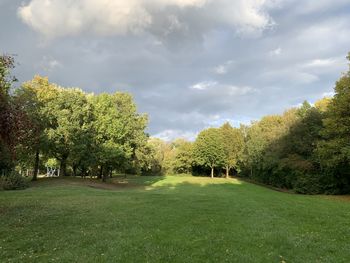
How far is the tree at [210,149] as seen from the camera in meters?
87.2

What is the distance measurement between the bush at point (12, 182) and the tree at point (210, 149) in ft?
190

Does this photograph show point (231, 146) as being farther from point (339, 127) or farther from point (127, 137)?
point (339, 127)

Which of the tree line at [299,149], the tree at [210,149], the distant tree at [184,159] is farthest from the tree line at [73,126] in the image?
the distant tree at [184,159]

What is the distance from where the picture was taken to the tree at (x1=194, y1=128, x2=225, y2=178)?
8719 centimetres

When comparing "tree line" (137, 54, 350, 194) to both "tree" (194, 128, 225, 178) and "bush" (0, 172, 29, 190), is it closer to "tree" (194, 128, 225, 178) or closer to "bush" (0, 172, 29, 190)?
"tree" (194, 128, 225, 178)

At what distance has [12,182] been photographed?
32.6 metres

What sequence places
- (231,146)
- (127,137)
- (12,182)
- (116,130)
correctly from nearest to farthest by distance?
(12,182), (116,130), (127,137), (231,146)

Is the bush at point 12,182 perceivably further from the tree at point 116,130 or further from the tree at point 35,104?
the tree at point 116,130

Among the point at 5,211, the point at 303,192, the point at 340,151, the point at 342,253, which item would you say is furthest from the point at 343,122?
the point at 5,211

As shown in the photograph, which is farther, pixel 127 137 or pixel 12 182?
pixel 127 137

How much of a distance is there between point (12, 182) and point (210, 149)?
59.6 meters

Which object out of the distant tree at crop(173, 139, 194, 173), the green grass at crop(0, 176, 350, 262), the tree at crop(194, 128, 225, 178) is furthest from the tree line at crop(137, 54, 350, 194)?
the green grass at crop(0, 176, 350, 262)

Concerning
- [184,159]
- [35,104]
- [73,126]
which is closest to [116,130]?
[73,126]

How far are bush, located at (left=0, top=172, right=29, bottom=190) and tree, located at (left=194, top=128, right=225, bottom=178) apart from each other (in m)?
57.9
